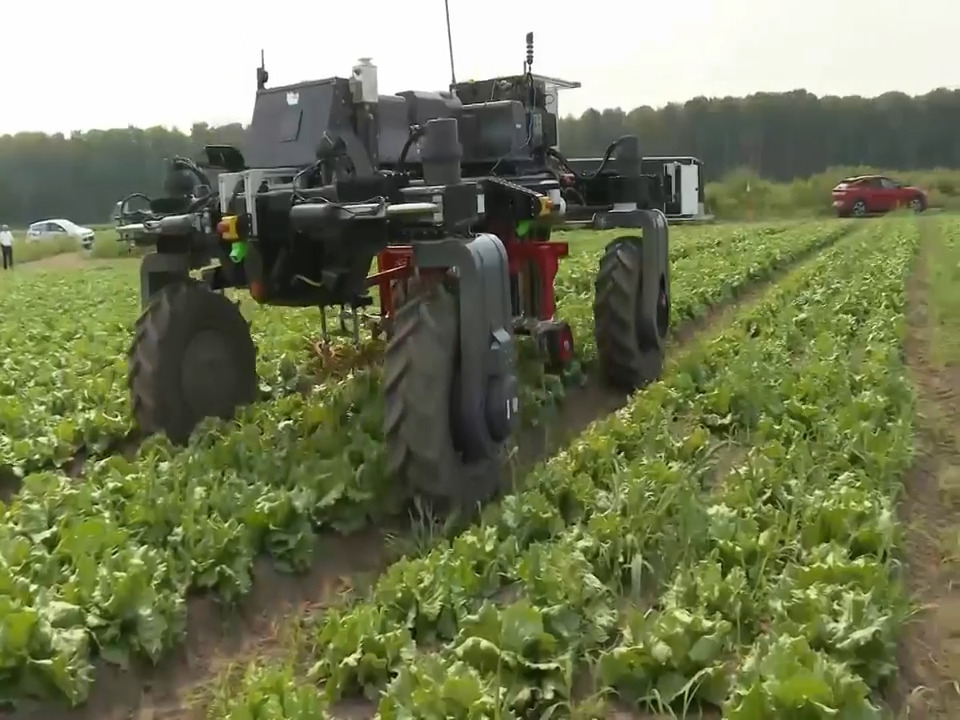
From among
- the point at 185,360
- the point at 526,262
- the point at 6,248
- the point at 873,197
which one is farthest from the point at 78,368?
the point at 873,197

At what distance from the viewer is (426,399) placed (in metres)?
4.80

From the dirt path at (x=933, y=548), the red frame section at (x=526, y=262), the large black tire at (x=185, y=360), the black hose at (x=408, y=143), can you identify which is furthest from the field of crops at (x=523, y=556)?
the black hose at (x=408, y=143)

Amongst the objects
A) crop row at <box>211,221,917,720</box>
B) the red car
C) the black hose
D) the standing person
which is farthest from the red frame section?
the red car

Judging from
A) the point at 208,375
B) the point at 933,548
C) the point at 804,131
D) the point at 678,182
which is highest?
the point at 804,131

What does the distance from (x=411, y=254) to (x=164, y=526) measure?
2.49m

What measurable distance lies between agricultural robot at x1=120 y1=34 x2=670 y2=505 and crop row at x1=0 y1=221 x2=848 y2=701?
398 mm

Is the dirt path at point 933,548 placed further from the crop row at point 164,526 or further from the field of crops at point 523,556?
the crop row at point 164,526

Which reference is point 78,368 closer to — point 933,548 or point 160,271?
point 160,271

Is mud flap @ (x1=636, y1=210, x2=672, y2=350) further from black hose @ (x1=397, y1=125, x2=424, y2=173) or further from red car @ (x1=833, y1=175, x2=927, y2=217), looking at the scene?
red car @ (x1=833, y1=175, x2=927, y2=217)

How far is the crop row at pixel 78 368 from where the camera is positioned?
6.57 meters

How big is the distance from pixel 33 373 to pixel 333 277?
440 centimetres

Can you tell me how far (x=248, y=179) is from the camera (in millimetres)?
5469

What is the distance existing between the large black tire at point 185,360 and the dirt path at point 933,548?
388 centimetres

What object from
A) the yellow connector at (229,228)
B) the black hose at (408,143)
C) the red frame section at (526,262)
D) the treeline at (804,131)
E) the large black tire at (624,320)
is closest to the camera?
the yellow connector at (229,228)
